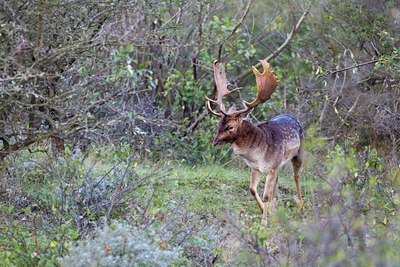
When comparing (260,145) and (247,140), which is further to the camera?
(260,145)

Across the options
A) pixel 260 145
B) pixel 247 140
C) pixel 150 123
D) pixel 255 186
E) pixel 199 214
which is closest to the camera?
pixel 150 123

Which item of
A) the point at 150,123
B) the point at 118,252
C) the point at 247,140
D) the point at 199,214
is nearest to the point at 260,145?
the point at 247,140

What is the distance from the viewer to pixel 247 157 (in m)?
10.9

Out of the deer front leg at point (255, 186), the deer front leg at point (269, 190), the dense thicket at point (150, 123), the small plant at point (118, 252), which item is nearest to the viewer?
the small plant at point (118, 252)

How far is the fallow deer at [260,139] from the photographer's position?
10.7 metres

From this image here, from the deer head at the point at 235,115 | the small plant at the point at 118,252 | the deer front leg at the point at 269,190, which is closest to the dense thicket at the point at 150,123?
the small plant at the point at 118,252

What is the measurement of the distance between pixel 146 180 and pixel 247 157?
8.18 ft

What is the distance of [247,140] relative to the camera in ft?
35.5

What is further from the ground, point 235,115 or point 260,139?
point 235,115

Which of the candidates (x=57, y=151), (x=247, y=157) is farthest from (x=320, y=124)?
(x=57, y=151)

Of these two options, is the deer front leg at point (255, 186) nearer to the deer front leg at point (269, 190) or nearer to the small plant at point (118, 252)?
the deer front leg at point (269, 190)

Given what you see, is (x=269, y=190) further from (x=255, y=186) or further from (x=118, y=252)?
(x=118, y=252)

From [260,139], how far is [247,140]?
0.72 ft

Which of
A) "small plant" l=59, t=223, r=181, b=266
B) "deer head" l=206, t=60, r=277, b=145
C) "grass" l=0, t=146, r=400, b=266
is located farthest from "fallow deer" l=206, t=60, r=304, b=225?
"small plant" l=59, t=223, r=181, b=266
